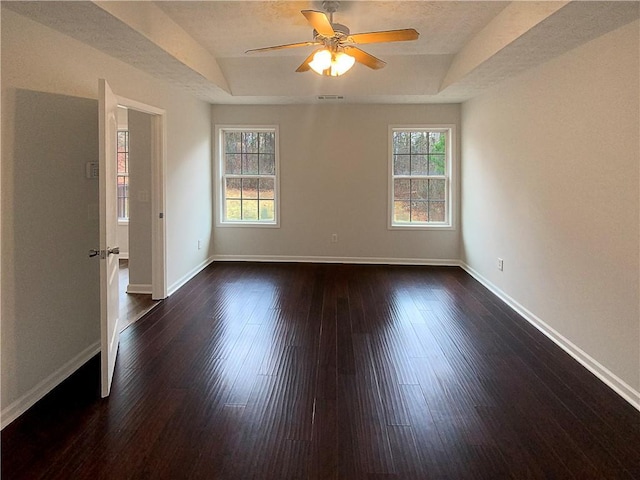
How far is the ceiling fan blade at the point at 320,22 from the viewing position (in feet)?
8.30

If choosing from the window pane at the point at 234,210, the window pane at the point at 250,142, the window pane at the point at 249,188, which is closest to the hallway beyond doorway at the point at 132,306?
the window pane at the point at 234,210

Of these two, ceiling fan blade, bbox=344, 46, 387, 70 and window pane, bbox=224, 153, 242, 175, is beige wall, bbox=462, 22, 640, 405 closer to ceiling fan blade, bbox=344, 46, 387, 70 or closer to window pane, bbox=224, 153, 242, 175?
ceiling fan blade, bbox=344, 46, 387, 70

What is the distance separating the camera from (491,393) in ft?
8.20

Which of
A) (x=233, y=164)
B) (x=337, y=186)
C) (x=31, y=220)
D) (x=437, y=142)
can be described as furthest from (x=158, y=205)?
(x=437, y=142)

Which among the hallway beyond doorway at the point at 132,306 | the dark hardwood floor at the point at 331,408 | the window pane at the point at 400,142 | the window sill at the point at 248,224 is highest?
the window pane at the point at 400,142

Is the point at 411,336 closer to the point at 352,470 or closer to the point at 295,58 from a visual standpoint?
the point at 352,470

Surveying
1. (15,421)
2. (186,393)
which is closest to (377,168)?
(186,393)

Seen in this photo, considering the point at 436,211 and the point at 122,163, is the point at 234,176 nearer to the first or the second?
the point at 122,163

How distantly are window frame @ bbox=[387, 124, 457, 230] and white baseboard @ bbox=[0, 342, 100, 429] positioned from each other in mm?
4385

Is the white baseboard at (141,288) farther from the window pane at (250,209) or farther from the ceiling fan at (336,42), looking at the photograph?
the ceiling fan at (336,42)

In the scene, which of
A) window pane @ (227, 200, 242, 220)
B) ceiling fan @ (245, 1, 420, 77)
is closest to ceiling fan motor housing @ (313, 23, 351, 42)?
ceiling fan @ (245, 1, 420, 77)

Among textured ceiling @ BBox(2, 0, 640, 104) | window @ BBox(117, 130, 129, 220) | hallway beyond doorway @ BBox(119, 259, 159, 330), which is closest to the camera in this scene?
textured ceiling @ BBox(2, 0, 640, 104)

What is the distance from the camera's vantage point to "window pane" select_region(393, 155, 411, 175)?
6227 millimetres

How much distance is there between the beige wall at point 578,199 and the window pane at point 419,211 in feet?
5.55
